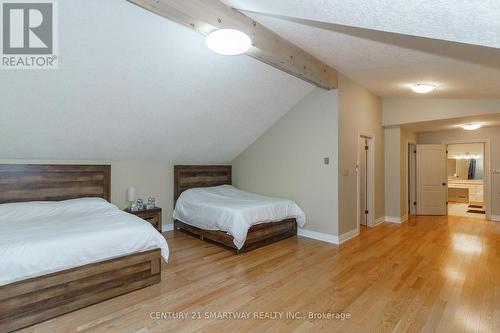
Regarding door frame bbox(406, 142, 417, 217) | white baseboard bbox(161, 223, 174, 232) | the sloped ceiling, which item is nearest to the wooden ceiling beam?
the sloped ceiling

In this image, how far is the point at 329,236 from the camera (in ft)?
13.9

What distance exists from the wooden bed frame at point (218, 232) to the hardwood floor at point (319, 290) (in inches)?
6.4

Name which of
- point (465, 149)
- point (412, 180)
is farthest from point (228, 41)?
point (465, 149)

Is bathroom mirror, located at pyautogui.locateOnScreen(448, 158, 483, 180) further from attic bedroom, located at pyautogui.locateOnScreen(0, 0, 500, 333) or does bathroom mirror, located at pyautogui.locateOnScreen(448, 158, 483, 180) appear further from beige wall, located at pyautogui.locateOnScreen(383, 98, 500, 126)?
beige wall, located at pyautogui.locateOnScreen(383, 98, 500, 126)

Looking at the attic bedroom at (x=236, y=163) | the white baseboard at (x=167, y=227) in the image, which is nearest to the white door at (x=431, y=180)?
the attic bedroom at (x=236, y=163)

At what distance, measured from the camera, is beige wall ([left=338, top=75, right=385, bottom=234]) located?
4.23 m

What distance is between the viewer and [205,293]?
101 inches

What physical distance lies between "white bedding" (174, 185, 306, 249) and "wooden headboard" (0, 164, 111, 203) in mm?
1301

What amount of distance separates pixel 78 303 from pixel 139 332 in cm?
71

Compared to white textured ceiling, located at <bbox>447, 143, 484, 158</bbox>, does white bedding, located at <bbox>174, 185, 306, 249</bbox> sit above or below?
below

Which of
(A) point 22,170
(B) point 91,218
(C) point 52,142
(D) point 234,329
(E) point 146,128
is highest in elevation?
(E) point 146,128

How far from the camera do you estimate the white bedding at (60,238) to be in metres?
2.05

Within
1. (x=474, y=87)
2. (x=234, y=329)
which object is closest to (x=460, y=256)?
(x=474, y=87)

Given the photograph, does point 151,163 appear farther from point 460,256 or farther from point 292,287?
point 460,256
